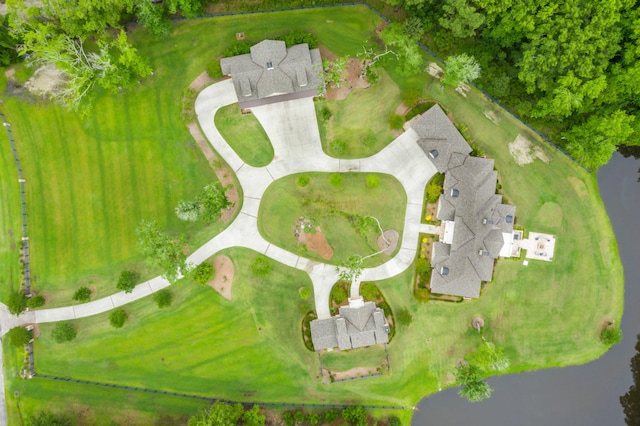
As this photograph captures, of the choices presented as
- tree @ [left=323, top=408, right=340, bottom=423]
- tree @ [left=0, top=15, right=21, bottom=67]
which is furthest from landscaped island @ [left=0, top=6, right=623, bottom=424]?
tree @ [left=0, top=15, right=21, bottom=67]

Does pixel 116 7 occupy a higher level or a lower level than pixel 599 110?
higher

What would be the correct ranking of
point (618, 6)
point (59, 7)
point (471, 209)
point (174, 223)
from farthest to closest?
point (174, 223) → point (471, 209) → point (59, 7) → point (618, 6)

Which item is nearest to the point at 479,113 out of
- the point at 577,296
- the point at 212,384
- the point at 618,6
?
the point at 618,6

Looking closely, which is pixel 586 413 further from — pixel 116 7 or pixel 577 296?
pixel 116 7

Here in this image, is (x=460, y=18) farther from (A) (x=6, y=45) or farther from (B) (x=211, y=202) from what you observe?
(A) (x=6, y=45)

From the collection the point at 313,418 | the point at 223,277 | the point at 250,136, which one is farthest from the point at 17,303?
the point at 313,418
